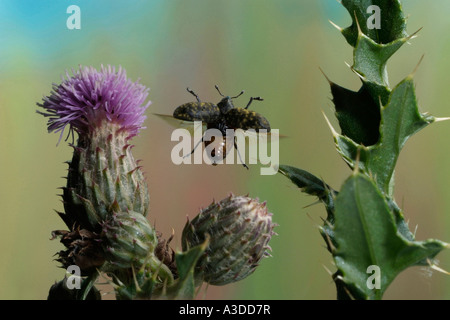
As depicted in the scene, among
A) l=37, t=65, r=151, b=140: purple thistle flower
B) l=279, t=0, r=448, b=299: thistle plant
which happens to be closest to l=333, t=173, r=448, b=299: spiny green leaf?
l=279, t=0, r=448, b=299: thistle plant

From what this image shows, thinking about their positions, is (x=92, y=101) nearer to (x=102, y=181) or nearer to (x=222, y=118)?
(x=102, y=181)

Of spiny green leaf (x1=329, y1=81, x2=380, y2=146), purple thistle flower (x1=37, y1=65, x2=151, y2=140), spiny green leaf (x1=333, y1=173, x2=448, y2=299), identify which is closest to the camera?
spiny green leaf (x1=333, y1=173, x2=448, y2=299)

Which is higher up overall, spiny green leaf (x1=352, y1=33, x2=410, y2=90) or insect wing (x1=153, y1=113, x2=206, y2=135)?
spiny green leaf (x1=352, y1=33, x2=410, y2=90)

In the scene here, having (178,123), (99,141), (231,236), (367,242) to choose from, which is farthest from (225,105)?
(367,242)

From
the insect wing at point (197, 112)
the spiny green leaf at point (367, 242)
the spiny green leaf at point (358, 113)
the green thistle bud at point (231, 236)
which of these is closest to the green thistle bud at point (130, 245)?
the green thistle bud at point (231, 236)

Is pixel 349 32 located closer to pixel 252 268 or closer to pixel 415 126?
pixel 415 126

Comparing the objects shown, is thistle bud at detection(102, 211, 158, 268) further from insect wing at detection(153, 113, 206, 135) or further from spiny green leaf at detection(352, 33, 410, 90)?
spiny green leaf at detection(352, 33, 410, 90)
